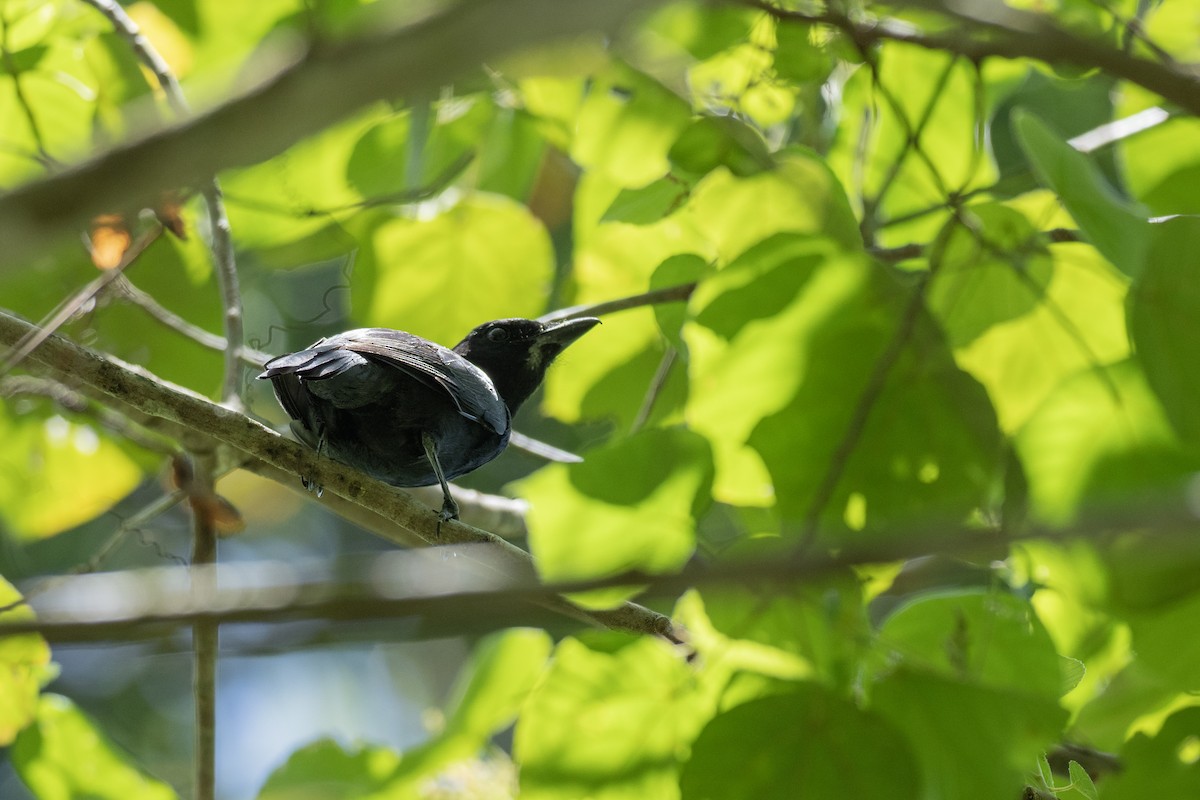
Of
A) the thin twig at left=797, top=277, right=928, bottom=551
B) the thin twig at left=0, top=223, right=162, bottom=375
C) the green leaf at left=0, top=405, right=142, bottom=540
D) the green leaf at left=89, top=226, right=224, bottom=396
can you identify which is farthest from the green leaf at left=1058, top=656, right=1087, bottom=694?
the green leaf at left=0, top=405, right=142, bottom=540

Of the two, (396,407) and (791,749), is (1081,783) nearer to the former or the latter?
(791,749)

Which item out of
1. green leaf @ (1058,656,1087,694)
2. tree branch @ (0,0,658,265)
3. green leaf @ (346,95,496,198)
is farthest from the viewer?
green leaf @ (346,95,496,198)

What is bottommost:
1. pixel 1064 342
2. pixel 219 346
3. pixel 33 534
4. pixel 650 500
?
pixel 33 534

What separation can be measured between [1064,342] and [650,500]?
113 cm

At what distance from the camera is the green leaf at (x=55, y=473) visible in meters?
3.46

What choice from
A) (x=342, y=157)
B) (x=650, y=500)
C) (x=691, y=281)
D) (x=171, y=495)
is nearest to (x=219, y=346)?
(x=171, y=495)

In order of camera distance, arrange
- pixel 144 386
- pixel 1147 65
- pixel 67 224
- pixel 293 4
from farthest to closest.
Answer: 1. pixel 293 4
2. pixel 144 386
3. pixel 1147 65
4. pixel 67 224

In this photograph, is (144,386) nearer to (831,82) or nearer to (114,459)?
(114,459)

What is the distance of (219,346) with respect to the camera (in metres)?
3.51

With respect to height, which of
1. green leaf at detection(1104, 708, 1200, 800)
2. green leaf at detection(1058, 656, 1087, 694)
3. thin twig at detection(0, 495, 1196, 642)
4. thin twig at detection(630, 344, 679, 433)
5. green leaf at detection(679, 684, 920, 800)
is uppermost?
thin twig at detection(0, 495, 1196, 642)

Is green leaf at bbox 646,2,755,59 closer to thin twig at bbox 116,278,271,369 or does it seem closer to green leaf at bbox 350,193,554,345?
green leaf at bbox 350,193,554,345

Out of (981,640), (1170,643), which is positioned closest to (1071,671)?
(1170,643)

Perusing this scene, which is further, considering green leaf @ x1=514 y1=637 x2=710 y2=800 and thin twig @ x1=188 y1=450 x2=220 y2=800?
thin twig @ x1=188 y1=450 x2=220 y2=800

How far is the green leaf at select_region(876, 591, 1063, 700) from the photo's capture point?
1753 mm
